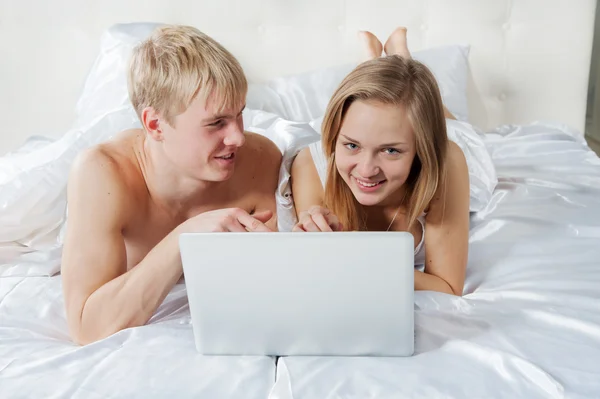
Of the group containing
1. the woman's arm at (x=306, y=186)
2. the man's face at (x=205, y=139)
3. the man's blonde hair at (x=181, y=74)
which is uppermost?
the man's blonde hair at (x=181, y=74)

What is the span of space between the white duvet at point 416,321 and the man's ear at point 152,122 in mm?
327

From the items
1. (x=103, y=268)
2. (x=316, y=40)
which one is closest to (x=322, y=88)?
(x=316, y=40)

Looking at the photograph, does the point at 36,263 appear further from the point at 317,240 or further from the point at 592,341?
the point at 592,341

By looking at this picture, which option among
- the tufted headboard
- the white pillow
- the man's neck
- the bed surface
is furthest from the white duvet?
the tufted headboard

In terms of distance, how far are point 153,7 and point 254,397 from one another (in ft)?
5.91

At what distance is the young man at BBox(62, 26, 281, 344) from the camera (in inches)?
46.9

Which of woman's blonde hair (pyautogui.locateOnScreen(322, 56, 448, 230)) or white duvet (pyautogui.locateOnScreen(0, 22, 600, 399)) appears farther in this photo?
woman's blonde hair (pyautogui.locateOnScreen(322, 56, 448, 230))

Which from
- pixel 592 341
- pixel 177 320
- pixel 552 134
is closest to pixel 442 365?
pixel 592 341

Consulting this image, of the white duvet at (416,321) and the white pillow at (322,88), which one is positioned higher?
the white pillow at (322,88)

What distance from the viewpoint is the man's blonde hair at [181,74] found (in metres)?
1.26

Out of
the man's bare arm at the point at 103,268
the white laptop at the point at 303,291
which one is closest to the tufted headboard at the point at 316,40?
the man's bare arm at the point at 103,268

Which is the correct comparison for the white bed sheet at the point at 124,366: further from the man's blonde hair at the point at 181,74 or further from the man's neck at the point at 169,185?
the man's blonde hair at the point at 181,74

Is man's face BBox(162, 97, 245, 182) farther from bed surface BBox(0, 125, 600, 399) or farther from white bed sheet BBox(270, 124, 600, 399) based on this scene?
white bed sheet BBox(270, 124, 600, 399)

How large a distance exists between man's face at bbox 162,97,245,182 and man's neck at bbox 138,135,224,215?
0.05m
